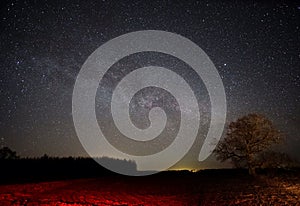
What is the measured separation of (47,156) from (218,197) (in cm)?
4263

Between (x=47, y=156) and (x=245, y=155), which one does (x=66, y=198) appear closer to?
(x=245, y=155)

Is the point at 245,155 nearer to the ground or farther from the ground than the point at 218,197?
farther from the ground

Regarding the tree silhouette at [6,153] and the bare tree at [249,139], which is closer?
the bare tree at [249,139]

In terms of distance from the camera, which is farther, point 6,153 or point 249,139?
point 6,153

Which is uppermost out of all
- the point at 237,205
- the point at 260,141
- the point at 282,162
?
the point at 260,141

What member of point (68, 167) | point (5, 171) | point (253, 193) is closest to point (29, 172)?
point (5, 171)

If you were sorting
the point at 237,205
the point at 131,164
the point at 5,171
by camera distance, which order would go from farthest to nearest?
1. the point at 131,164
2. the point at 5,171
3. the point at 237,205

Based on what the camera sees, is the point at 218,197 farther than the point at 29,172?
No

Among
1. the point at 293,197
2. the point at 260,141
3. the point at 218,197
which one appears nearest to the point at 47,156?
the point at 260,141

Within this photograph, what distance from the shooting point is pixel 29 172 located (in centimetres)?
3909

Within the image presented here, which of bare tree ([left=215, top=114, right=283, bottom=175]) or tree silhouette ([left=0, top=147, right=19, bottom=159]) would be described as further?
tree silhouette ([left=0, top=147, right=19, bottom=159])

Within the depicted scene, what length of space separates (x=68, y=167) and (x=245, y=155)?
2992 cm

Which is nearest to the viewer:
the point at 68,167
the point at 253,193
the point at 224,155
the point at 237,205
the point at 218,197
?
the point at 237,205

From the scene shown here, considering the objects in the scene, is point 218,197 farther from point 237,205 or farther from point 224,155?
point 224,155
